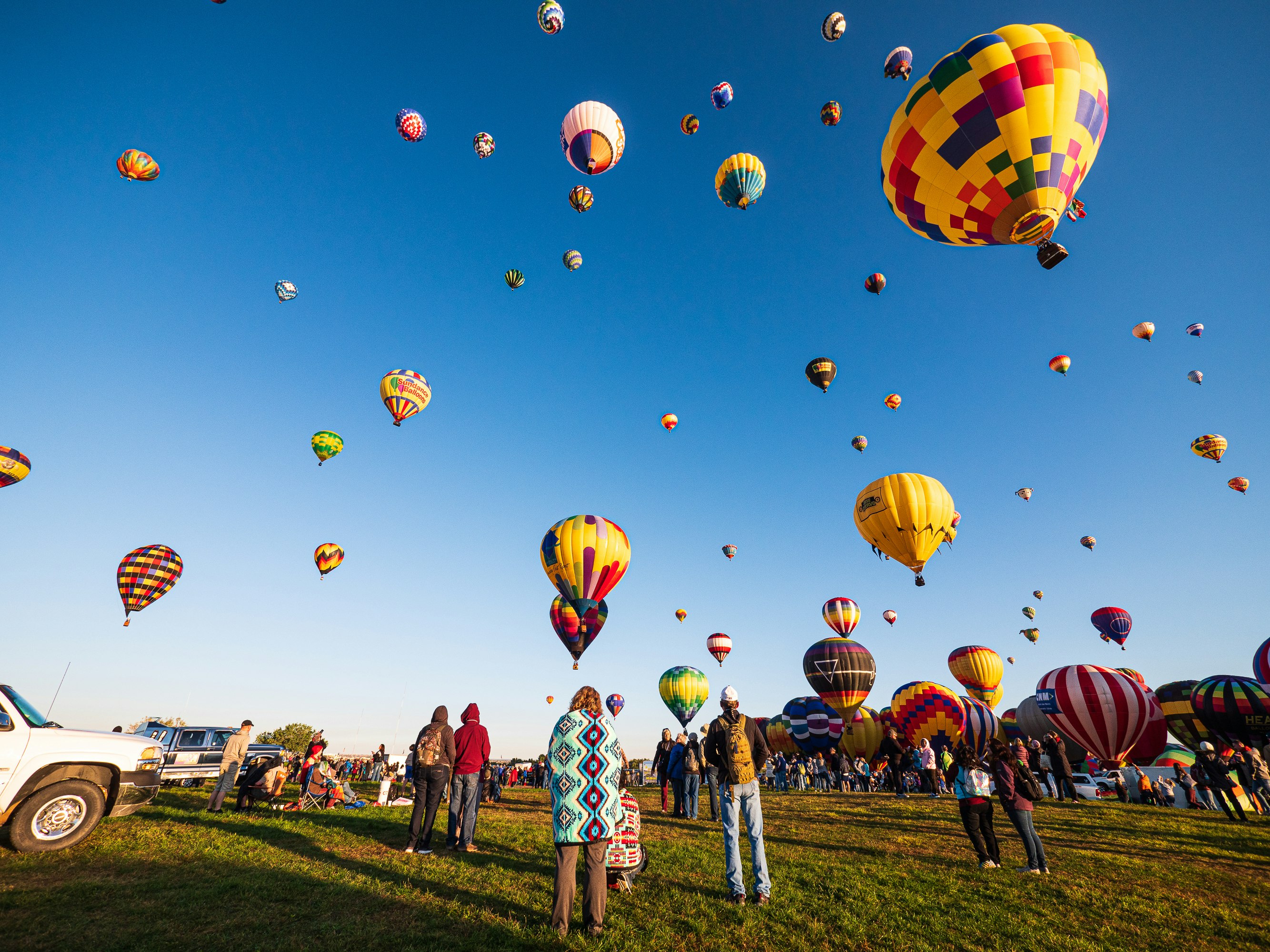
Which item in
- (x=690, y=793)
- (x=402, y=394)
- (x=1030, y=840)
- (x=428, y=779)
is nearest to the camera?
(x=1030, y=840)

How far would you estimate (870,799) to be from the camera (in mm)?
17906

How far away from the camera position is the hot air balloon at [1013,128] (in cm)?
1232

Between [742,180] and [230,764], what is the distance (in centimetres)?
2476

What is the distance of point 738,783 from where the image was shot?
22.5 ft

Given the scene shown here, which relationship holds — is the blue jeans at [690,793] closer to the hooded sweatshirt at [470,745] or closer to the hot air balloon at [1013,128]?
the hooded sweatshirt at [470,745]

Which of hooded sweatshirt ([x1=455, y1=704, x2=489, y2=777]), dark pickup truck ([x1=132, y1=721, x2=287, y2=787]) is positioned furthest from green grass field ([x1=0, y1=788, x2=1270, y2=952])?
dark pickup truck ([x1=132, y1=721, x2=287, y2=787])

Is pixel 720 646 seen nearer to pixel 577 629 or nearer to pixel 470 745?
pixel 577 629

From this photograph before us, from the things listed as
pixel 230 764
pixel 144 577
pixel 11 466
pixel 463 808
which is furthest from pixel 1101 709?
pixel 11 466

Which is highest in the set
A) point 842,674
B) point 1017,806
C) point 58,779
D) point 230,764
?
point 842,674

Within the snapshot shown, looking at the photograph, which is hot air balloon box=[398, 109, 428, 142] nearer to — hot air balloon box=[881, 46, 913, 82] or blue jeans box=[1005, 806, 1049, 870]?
hot air balloon box=[881, 46, 913, 82]

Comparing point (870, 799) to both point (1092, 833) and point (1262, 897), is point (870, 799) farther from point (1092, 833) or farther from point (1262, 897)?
point (1262, 897)

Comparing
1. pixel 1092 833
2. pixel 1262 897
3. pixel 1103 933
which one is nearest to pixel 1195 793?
pixel 1092 833

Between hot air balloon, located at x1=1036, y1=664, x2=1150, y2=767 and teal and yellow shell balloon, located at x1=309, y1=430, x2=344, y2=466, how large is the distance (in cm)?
3560

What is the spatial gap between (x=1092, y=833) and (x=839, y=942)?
991 cm
